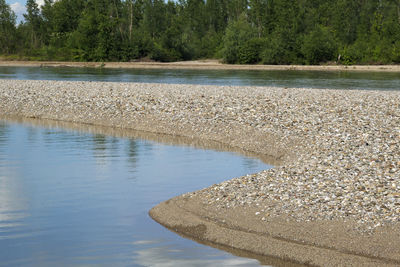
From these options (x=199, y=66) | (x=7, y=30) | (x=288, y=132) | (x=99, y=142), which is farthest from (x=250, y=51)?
(x=288, y=132)

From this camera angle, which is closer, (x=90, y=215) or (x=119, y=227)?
(x=119, y=227)

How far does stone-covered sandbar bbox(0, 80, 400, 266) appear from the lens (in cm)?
1136

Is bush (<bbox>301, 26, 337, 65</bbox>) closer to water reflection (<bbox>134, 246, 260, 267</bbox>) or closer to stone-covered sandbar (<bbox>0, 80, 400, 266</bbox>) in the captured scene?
stone-covered sandbar (<bbox>0, 80, 400, 266</bbox>)

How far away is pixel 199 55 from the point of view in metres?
Answer: 127

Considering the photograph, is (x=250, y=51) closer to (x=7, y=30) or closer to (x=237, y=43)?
(x=237, y=43)

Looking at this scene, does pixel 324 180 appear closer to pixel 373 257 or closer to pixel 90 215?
pixel 373 257

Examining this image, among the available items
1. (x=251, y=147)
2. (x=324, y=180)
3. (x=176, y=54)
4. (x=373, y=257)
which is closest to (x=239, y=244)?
(x=373, y=257)

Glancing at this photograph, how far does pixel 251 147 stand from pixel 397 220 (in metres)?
11.6

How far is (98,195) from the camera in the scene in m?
15.7

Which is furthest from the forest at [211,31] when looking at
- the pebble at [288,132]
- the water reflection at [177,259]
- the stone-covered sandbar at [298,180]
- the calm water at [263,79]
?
the water reflection at [177,259]

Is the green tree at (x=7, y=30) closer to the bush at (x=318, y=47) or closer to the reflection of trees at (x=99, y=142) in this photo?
the bush at (x=318, y=47)

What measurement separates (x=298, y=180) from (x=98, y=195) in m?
5.36

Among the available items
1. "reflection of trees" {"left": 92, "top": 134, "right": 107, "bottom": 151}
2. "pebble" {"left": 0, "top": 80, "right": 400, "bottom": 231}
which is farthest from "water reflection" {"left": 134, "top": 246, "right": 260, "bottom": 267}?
"reflection of trees" {"left": 92, "top": 134, "right": 107, "bottom": 151}

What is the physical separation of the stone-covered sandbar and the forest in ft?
245
